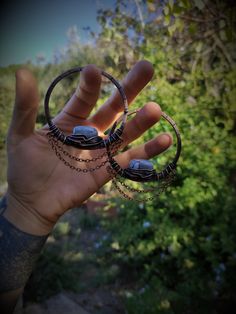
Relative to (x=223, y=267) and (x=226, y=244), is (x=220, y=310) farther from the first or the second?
Result: (x=226, y=244)

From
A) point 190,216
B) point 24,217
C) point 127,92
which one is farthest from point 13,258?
point 190,216

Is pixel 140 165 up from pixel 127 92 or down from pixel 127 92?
down

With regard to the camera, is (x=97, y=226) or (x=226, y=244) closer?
(x=226, y=244)

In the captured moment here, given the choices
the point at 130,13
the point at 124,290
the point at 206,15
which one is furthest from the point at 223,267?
A: the point at 130,13

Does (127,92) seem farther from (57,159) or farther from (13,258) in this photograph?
(13,258)

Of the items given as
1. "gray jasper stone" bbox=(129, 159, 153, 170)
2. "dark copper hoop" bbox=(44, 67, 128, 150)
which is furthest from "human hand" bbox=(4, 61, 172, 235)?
"gray jasper stone" bbox=(129, 159, 153, 170)

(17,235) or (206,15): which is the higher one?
(206,15)

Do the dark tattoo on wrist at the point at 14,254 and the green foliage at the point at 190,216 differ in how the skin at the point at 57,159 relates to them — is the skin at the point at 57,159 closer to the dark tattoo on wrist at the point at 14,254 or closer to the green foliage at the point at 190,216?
the dark tattoo on wrist at the point at 14,254
